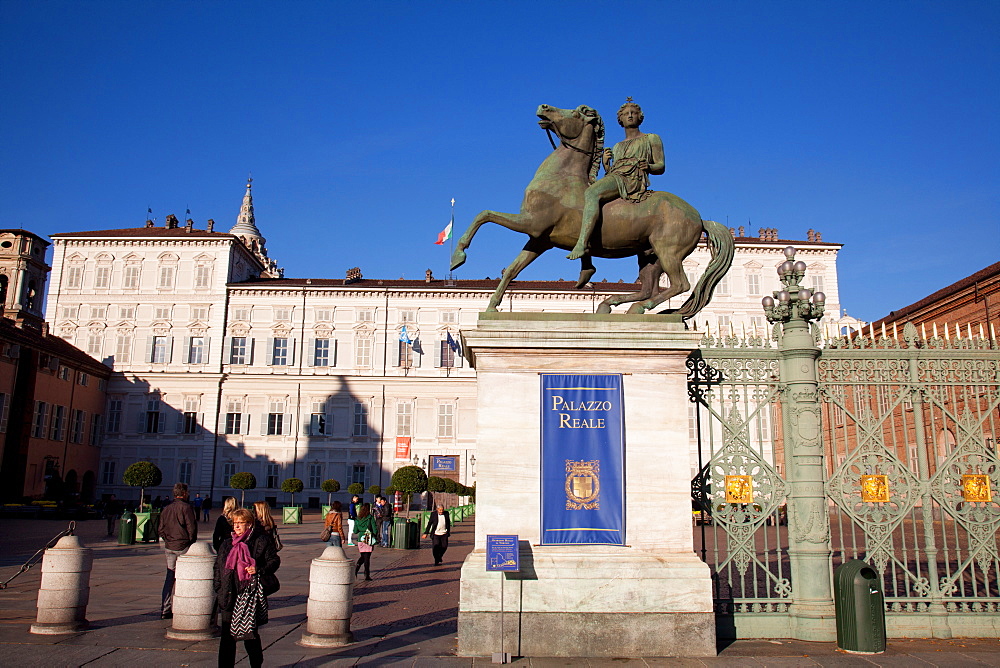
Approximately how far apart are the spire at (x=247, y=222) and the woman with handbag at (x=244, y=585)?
76.2m

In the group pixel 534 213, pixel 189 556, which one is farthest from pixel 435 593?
pixel 534 213

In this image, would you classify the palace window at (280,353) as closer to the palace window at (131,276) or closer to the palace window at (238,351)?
the palace window at (238,351)

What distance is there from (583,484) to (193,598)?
182 inches

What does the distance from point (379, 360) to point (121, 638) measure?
45346mm

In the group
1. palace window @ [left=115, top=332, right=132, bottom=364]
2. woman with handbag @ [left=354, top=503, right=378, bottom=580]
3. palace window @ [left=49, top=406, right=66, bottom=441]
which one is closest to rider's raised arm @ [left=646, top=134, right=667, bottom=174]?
woman with handbag @ [left=354, top=503, right=378, bottom=580]

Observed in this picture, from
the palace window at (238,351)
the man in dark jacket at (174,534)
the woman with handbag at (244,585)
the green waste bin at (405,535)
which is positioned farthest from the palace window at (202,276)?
the woman with handbag at (244,585)

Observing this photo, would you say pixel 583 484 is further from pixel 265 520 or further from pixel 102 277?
pixel 102 277

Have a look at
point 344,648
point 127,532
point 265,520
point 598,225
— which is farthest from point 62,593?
point 127,532

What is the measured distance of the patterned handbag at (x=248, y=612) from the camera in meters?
6.13

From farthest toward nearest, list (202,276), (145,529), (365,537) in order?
(202,276) < (145,529) < (365,537)

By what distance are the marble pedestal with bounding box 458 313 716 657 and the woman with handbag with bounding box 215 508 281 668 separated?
86.5 inches

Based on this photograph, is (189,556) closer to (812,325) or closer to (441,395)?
(812,325)

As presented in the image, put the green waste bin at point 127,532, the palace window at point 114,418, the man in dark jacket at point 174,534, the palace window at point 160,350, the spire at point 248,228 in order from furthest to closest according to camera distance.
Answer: the spire at point 248,228, the palace window at point 160,350, the palace window at point 114,418, the green waste bin at point 127,532, the man in dark jacket at point 174,534

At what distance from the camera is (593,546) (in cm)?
799
